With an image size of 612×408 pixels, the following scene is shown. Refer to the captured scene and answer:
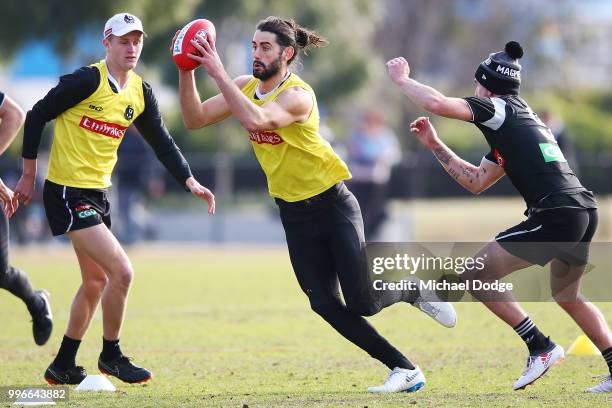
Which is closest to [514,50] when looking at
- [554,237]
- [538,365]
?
[554,237]

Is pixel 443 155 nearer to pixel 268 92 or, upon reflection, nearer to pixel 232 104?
pixel 268 92

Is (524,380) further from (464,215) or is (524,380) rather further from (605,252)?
(464,215)

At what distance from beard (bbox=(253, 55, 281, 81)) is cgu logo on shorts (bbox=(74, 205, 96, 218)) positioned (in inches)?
56.9

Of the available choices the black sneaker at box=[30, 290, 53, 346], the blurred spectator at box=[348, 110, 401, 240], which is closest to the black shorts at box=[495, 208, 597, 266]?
the black sneaker at box=[30, 290, 53, 346]

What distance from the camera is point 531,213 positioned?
23.6 feet

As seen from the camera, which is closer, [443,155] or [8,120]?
[443,155]

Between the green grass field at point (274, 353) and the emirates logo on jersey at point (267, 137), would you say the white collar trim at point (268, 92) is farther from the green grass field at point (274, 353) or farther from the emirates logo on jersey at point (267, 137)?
the green grass field at point (274, 353)

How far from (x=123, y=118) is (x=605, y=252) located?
4.75 metres

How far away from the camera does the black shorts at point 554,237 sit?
7.08 metres

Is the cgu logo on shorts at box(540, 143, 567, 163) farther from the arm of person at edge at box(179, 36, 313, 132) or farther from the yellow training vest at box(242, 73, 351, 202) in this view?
the arm of person at edge at box(179, 36, 313, 132)

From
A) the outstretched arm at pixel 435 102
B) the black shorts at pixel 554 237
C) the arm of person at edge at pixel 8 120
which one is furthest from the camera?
the arm of person at edge at pixel 8 120

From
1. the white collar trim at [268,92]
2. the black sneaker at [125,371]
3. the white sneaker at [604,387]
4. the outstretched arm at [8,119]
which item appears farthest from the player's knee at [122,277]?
the white sneaker at [604,387]

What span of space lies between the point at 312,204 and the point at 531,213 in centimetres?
135

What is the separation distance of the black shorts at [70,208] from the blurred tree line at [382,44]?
5.44ft
